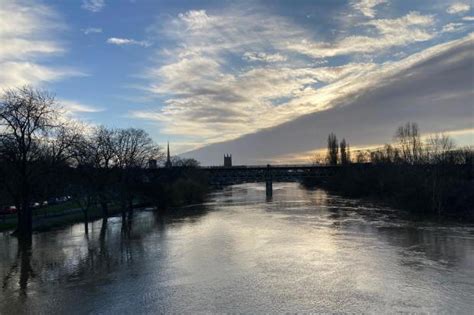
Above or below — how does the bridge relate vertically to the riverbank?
above

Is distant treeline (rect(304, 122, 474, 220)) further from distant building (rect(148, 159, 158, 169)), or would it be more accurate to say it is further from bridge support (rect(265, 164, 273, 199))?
distant building (rect(148, 159, 158, 169))

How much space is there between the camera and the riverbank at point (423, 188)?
53.2 m

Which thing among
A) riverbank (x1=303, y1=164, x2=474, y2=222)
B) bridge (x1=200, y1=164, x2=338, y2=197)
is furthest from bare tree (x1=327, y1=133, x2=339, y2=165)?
A: riverbank (x1=303, y1=164, x2=474, y2=222)

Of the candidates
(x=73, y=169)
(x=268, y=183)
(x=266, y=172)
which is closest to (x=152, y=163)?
(x=73, y=169)

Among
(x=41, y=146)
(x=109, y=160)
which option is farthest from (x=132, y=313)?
(x=109, y=160)

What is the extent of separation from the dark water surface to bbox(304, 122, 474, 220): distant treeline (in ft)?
42.5

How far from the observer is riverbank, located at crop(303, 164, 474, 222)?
175 feet

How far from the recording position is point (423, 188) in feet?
196

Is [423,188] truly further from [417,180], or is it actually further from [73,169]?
[73,169]

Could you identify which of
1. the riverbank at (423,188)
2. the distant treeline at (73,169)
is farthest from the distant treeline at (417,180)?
the distant treeline at (73,169)

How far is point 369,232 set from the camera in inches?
1561

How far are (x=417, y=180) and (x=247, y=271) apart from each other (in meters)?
46.4

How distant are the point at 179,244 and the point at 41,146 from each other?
18.4 metres

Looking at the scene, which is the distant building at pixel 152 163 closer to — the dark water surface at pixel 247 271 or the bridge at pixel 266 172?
the dark water surface at pixel 247 271
